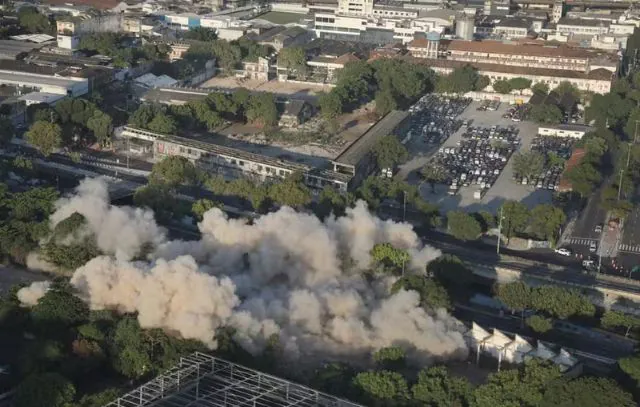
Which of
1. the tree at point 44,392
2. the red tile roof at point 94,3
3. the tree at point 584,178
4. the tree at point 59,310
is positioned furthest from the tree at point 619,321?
the red tile roof at point 94,3

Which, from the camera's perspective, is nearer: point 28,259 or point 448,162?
point 28,259

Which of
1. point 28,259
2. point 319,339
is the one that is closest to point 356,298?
point 319,339

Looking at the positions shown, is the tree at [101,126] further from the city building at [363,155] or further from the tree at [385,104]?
the tree at [385,104]

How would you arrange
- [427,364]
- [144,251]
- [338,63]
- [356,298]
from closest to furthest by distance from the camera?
[427,364] < [356,298] < [144,251] < [338,63]

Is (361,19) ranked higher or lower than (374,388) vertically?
higher

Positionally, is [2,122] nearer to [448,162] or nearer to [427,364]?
[448,162]

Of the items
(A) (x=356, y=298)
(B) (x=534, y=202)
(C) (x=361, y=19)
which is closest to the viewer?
(A) (x=356, y=298)
